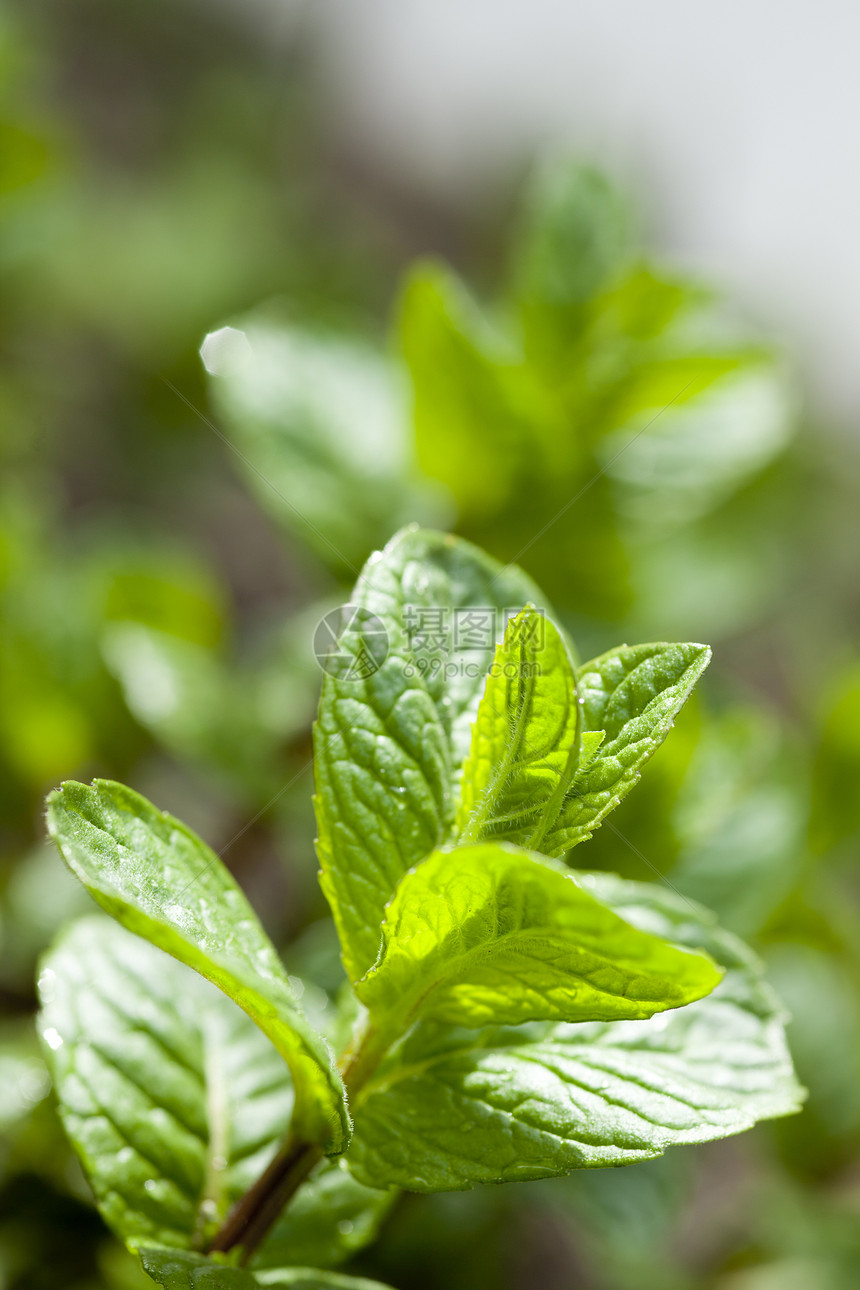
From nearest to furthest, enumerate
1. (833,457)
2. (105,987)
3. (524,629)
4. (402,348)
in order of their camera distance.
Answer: (524,629) < (105,987) < (402,348) < (833,457)

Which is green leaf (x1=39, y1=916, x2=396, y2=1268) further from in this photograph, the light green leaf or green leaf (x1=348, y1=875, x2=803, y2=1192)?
the light green leaf

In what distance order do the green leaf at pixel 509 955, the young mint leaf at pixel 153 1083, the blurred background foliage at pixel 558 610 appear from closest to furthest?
the green leaf at pixel 509 955 < the young mint leaf at pixel 153 1083 < the blurred background foliage at pixel 558 610

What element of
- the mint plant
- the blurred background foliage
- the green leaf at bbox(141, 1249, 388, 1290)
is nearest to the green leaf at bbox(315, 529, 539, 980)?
the mint plant

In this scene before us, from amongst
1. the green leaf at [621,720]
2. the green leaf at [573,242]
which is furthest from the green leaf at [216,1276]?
the green leaf at [573,242]

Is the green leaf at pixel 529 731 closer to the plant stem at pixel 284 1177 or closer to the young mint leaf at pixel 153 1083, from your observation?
the plant stem at pixel 284 1177

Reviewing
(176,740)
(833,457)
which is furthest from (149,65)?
(176,740)

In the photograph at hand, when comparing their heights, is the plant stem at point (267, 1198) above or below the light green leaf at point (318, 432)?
below

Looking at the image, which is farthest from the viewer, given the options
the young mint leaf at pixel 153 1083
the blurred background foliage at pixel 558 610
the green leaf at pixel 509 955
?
the blurred background foliage at pixel 558 610

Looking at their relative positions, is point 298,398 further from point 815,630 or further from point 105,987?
point 815,630
